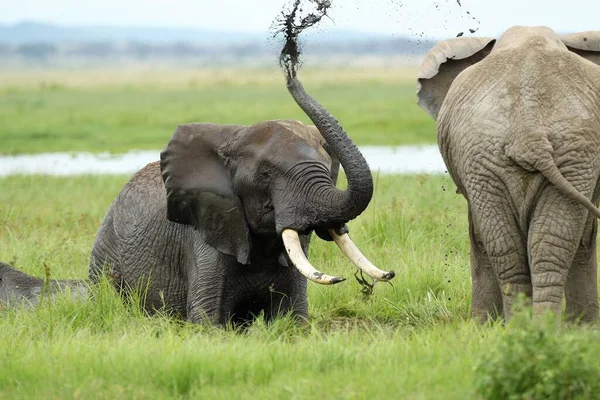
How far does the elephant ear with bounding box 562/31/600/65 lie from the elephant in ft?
1.02

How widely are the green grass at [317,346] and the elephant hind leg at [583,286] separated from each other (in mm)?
637

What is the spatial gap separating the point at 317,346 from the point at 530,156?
1370mm

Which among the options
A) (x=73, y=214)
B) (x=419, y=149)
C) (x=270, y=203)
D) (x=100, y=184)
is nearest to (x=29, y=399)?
(x=270, y=203)

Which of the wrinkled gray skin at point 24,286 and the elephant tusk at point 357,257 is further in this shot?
the wrinkled gray skin at point 24,286

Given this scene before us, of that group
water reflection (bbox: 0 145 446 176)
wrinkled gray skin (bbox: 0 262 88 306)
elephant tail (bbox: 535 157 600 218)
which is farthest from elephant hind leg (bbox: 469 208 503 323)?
water reflection (bbox: 0 145 446 176)

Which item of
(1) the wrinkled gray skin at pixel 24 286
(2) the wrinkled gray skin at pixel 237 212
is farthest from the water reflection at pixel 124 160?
(2) the wrinkled gray skin at pixel 237 212

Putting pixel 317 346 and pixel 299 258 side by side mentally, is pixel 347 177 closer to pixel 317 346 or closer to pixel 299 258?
pixel 299 258

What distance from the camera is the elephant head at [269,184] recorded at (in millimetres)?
5898

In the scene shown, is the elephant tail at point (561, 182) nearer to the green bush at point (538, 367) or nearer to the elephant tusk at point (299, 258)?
the green bush at point (538, 367)

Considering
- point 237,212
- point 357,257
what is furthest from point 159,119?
point 357,257

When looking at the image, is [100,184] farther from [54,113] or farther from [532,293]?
[54,113]

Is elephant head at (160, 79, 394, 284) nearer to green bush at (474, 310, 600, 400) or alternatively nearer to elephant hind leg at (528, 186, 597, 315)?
elephant hind leg at (528, 186, 597, 315)

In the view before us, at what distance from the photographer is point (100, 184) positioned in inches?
565

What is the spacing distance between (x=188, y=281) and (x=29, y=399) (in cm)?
205
